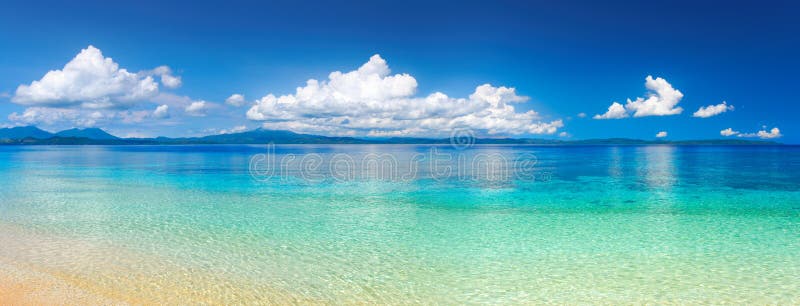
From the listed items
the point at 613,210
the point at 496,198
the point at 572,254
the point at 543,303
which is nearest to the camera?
the point at 543,303

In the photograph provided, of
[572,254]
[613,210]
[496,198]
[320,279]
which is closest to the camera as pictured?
[320,279]

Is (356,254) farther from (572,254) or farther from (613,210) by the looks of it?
(613,210)

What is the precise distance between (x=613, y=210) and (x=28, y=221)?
24.4m

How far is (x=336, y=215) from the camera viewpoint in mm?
19141

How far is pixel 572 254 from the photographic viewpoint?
41.5 feet

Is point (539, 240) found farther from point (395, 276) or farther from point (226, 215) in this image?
point (226, 215)

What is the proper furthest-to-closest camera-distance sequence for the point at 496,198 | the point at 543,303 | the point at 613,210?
the point at 496,198 → the point at 613,210 → the point at 543,303

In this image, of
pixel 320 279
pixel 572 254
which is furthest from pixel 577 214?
pixel 320 279

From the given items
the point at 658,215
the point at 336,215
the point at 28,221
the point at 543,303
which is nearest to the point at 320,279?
the point at 543,303

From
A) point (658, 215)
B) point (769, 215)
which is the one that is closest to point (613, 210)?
point (658, 215)

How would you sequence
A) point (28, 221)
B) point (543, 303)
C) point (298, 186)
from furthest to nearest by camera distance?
point (298, 186) < point (28, 221) < point (543, 303)

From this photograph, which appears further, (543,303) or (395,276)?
(395,276)

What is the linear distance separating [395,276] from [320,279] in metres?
1.80

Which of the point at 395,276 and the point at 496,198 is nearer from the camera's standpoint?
the point at 395,276
